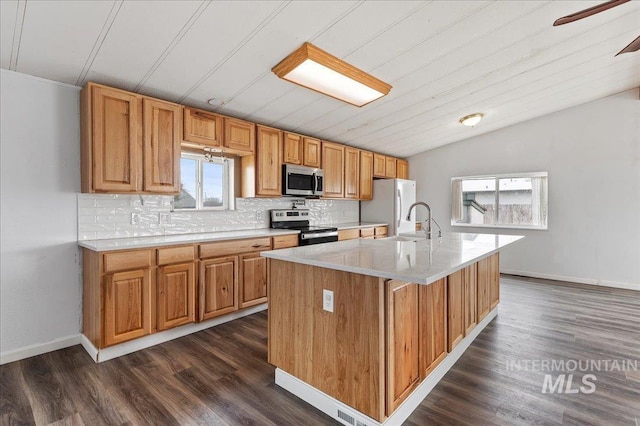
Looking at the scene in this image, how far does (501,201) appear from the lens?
211 inches

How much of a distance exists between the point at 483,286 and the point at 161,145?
329cm

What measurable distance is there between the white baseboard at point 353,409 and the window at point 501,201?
12.8 feet

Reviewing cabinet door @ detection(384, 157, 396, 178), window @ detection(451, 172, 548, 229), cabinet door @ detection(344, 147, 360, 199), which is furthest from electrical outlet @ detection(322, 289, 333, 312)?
window @ detection(451, 172, 548, 229)

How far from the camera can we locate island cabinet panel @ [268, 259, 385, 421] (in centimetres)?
154

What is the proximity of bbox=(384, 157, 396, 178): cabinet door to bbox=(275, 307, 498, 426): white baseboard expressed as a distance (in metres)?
4.02

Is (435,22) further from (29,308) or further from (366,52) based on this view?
(29,308)

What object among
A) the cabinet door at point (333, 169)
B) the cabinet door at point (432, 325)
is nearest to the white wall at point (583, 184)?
the cabinet door at point (333, 169)

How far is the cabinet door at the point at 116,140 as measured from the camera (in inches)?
96.5

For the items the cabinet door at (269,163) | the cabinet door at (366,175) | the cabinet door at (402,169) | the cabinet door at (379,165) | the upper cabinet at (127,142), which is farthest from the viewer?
the cabinet door at (402,169)

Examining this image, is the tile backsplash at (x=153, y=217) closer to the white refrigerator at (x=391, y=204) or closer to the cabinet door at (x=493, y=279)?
the white refrigerator at (x=391, y=204)

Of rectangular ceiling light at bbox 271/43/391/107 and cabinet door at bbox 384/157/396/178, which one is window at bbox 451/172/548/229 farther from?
rectangular ceiling light at bbox 271/43/391/107

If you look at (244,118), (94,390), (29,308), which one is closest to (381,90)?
(244,118)

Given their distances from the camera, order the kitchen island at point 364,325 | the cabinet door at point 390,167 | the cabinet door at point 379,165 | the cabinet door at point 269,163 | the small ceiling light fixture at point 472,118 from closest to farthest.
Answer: the kitchen island at point 364,325, the cabinet door at point 269,163, the small ceiling light fixture at point 472,118, the cabinet door at point 379,165, the cabinet door at point 390,167

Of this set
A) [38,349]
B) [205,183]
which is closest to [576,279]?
[205,183]
